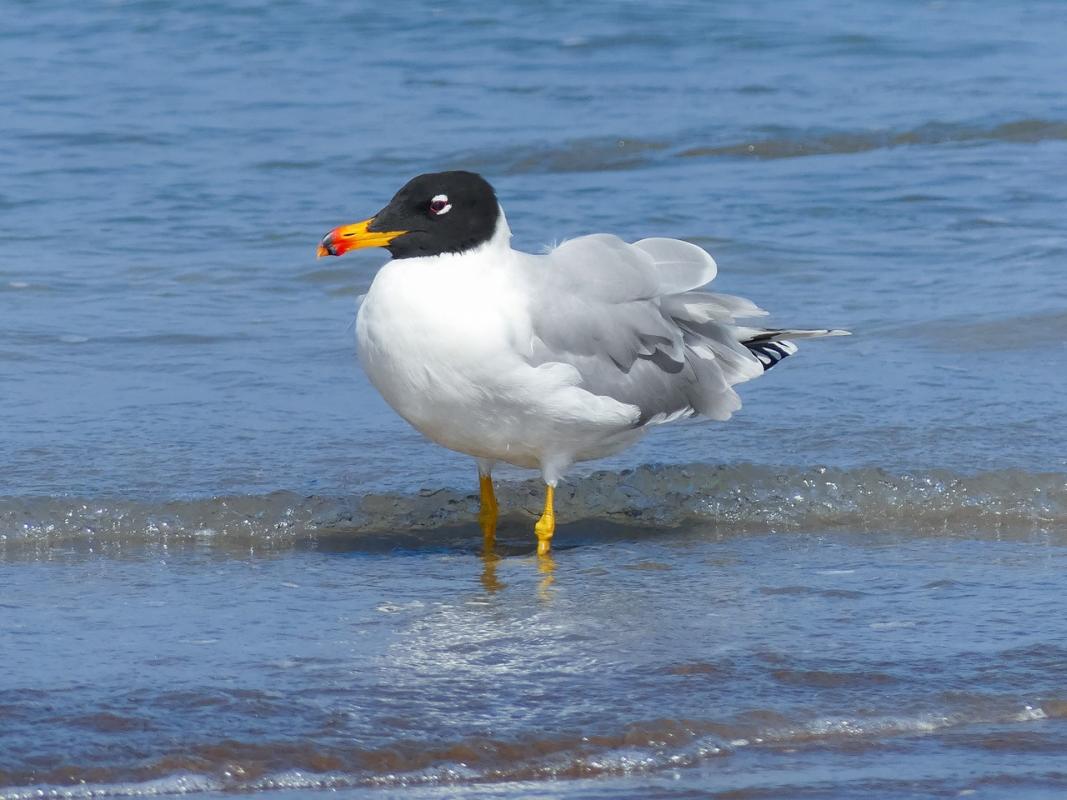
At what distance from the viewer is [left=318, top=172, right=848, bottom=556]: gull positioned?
18.0 ft

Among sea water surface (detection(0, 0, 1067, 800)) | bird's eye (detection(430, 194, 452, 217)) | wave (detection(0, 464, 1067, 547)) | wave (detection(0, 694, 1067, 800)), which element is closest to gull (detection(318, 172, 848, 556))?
bird's eye (detection(430, 194, 452, 217))

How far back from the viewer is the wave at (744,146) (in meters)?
Result: 12.4

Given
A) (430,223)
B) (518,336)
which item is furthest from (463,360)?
(430,223)

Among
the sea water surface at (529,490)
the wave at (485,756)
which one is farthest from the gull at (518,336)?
the wave at (485,756)

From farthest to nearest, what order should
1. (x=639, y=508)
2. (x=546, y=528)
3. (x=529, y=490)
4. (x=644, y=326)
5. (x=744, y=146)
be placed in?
(x=744, y=146) < (x=529, y=490) < (x=639, y=508) < (x=644, y=326) < (x=546, y=528)

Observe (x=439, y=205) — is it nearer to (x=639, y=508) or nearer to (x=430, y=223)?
(x=430, y=223)

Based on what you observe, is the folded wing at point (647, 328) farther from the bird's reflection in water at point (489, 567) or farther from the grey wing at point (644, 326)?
the bird's reflection in water at point (489, 567)

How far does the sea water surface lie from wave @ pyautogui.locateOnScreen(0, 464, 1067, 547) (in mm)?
14

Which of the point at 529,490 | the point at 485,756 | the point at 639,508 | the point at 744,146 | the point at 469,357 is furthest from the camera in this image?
the point at 744,146

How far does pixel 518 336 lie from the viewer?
5.55m

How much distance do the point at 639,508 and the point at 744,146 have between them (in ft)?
22.5

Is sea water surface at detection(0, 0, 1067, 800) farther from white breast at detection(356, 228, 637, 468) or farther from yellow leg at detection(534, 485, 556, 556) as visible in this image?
white breast at detection(356, 228, 637, 468)

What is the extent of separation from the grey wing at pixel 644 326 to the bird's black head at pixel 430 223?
245mm

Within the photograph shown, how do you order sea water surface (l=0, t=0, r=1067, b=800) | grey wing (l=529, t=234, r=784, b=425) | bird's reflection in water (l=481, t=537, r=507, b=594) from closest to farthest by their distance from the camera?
sea water surface (l=0, t=0, r=1067, b=800)
bird's reflection in water (l=481, t=537, r=507, b=594)
grey wing (l=529, t=234, r=784, b=425)
